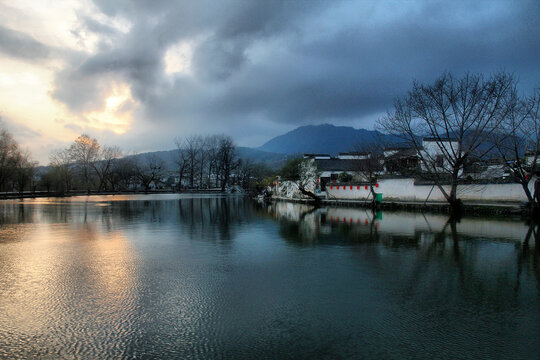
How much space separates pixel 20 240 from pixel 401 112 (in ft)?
72.0

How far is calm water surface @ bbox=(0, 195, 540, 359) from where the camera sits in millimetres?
4188

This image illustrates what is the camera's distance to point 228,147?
79688 mm

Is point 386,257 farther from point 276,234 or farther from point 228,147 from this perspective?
point 228,147

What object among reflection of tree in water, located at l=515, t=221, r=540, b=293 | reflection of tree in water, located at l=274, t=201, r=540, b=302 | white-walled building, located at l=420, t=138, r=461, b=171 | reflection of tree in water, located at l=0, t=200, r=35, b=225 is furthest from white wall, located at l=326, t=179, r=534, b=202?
reflection of tree in water, located at l=0, t=200, r=35, b=225

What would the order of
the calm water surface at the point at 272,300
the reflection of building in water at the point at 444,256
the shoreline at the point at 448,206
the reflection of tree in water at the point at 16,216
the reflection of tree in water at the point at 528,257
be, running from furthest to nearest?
1. the shoreline at the point at 448,206
2. the reflection of tree in water at the point at 16,216
3. the reflection of tree in water at the point at 528,257
4. the reflection of building in water at the point at 444,256
5. the calm water surface at the point at 272,300

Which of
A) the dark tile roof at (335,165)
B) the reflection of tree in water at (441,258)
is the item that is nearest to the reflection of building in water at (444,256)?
the reflection of tree in water at (441,258)

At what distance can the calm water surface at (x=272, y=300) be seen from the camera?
419 cm

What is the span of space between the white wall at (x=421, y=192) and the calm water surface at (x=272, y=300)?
13501mm

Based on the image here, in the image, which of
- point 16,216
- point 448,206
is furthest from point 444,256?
point 16,216

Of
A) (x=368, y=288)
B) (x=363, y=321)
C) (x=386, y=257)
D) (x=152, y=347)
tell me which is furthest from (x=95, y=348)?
(x=386, y=257)

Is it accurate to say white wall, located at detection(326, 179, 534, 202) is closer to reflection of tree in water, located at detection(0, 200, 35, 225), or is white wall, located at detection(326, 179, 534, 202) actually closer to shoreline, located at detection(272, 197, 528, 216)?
shoreline, located at detection(272, 197, 528, 216)

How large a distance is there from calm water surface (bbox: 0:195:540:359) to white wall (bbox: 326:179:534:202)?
13.5 meters

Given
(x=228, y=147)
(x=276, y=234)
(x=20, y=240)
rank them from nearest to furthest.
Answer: (x=20, y=240)
(x=276, y=234)
(x=228, y=147)

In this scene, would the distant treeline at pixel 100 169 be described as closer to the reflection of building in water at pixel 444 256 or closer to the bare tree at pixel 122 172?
the bare tree at pixel 122 172
